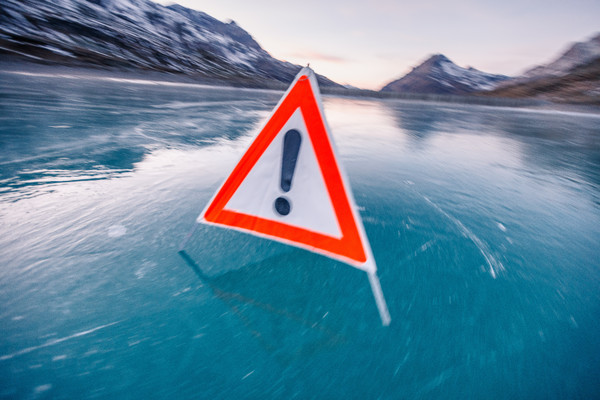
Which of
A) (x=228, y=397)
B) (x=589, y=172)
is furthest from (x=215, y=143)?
(x=589, y=172)

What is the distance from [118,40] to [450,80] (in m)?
179

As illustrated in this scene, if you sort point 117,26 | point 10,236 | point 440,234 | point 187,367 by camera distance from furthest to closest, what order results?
1. point 117,26
2. point 440,234
3. point 10,236
4. point 187,367

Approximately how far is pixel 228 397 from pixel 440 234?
2.37 meters

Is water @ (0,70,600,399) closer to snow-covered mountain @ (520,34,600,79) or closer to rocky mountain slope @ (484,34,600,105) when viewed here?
rocky mountain slope @ (484,34,600,105)

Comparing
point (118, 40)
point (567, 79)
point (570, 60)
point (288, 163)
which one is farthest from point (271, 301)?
point (570, 60)

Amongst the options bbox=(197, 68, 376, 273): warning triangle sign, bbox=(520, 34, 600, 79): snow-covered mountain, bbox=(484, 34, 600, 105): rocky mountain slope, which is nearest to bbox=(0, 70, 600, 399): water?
bbox=(197, 68, 376, 273): warning triangle sign

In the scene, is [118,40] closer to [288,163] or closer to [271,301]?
[288,163]

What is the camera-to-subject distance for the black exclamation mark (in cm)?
161

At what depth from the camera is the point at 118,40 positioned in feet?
242

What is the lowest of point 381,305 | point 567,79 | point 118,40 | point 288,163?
point 381,305

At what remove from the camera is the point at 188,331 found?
145cm

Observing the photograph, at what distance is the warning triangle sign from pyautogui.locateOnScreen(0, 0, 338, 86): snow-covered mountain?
5405cm

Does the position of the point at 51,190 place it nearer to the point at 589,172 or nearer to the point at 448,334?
the point at 448,334

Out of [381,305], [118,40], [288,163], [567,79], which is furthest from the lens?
[567,79]
